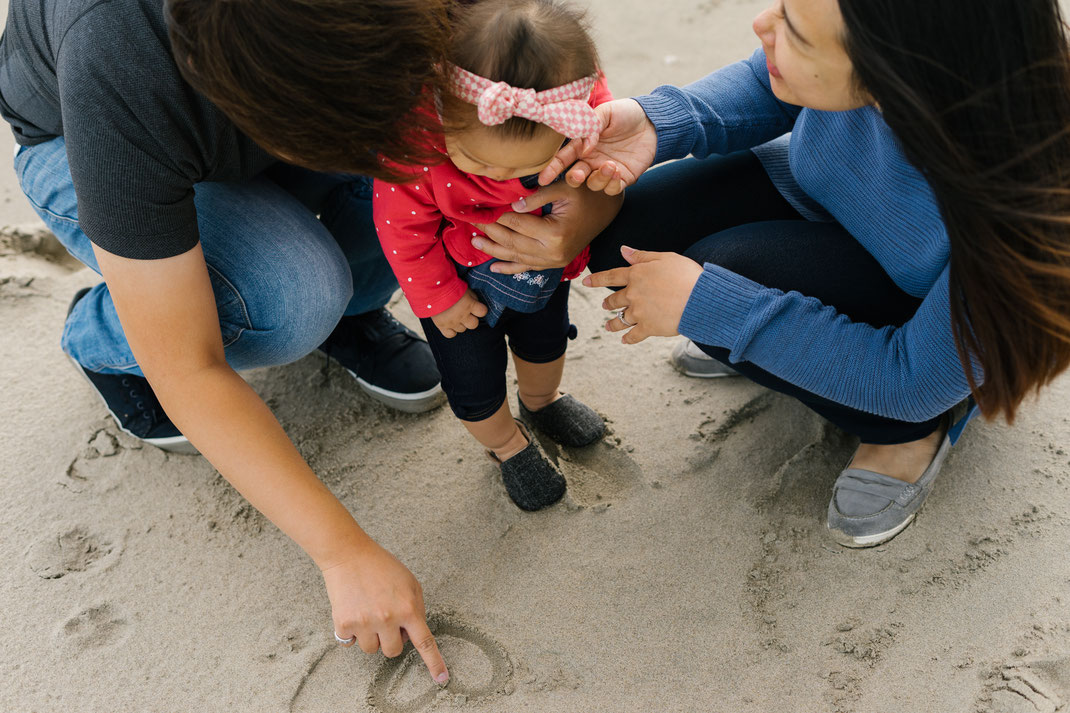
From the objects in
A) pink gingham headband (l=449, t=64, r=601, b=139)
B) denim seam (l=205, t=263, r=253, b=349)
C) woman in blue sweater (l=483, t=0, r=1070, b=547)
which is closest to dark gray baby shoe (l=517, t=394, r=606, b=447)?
woman in blue sweater (l=483, t=0, r=1070, b=547)

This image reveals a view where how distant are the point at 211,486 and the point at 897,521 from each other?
3.68ft

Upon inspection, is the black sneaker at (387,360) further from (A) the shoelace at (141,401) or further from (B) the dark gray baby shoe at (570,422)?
(A) the shoelace at (141,401)

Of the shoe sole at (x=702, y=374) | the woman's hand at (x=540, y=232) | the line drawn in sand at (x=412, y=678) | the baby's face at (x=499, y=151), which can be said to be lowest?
the line drawn in sand at (x=412, y=678)

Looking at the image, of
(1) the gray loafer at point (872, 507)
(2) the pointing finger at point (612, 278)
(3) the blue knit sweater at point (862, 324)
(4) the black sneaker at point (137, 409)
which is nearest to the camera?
(3) the blue knit sweater at point (862, 324)

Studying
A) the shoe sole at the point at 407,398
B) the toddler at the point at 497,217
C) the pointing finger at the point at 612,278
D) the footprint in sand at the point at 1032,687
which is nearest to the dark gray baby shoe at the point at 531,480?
the toddler at the point at 497,217

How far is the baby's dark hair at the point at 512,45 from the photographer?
855 millimetres

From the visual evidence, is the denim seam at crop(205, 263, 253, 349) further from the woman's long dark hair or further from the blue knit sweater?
the woman's long dark hair

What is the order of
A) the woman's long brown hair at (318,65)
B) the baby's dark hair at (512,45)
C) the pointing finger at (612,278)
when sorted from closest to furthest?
the woman's long brown hair at (318,65) < the baby's dark hair at (512,45) < the pointing finger at (612,278)

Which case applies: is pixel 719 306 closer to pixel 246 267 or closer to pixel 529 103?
pixel 529 103

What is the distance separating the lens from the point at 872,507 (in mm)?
1222

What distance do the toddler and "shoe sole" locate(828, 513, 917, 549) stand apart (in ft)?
1.38

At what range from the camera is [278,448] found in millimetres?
1030

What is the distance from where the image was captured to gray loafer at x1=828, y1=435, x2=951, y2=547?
1224 mm

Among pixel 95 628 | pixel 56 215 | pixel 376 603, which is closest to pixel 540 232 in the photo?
pixel 376 603
